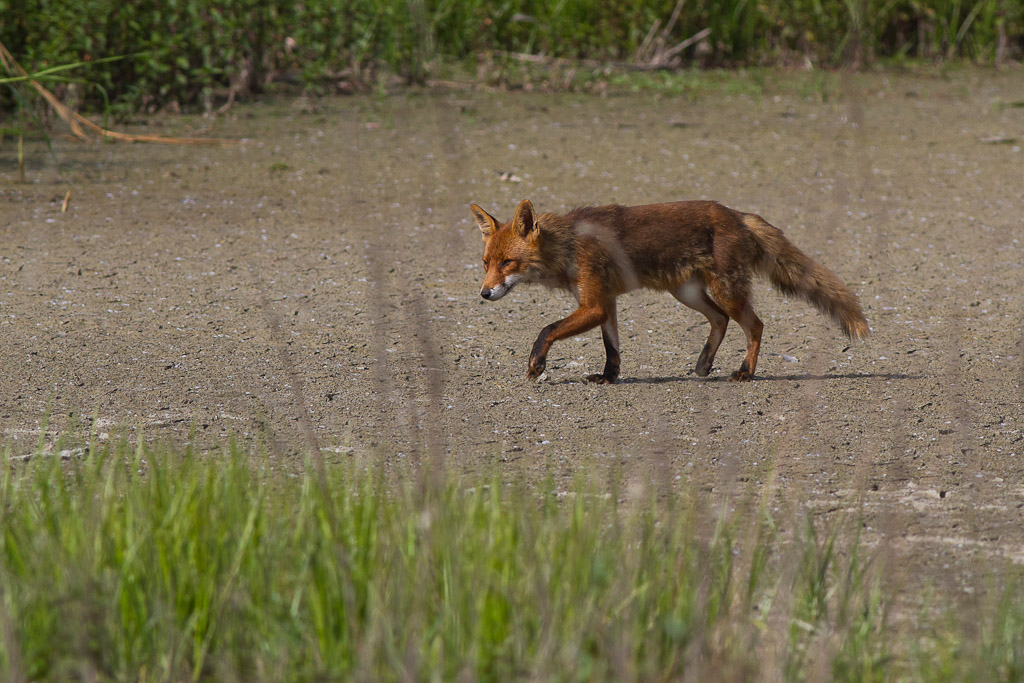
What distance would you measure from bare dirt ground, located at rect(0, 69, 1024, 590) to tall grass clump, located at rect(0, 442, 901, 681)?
0.45 meters

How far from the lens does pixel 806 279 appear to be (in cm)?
492

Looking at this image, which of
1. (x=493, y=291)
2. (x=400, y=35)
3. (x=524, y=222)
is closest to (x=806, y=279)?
(x=524, y=222)

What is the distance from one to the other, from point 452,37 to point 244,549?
9.21 m

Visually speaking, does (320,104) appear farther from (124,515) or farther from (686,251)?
→ (124,515)

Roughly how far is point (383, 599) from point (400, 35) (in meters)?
8.46

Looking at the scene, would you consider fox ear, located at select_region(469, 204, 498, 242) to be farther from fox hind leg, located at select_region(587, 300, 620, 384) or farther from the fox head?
fox hind leg, located at select_region(587, 300, 620, 384)

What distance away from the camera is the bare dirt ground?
396cm

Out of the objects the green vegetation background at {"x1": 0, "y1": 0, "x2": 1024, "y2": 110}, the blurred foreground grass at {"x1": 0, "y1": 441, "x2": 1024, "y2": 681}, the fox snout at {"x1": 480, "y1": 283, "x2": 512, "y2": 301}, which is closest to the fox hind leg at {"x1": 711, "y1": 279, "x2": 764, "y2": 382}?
the fox snout at {"x1": 480, "y1": 283, "x2": 512, "y2": 301}

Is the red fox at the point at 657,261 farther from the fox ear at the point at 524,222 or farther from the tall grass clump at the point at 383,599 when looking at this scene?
the tall grass clump at the point at 383,599

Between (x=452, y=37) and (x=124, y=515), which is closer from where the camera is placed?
Result: (x=124, y=515)

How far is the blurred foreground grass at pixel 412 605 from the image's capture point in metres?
2.24

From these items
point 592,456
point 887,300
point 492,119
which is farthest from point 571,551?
point 492,119

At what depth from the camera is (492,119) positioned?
9.77 metres

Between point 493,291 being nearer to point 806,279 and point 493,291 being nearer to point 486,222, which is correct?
point 486,222
